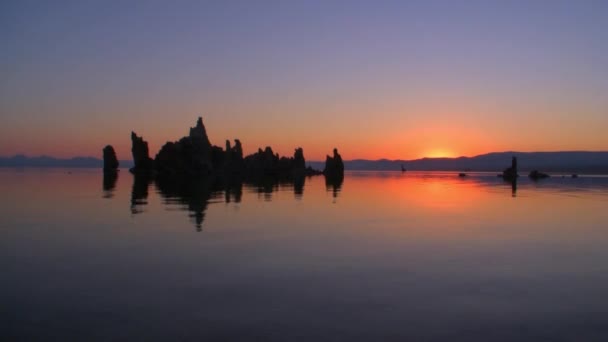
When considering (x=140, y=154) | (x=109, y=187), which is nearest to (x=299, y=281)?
(x=109, y=187)

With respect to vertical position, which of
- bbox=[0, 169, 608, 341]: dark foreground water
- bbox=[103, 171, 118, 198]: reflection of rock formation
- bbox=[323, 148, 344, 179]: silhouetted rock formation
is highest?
bbox=[323, 148, 344, 179]: silhouetted rock formation

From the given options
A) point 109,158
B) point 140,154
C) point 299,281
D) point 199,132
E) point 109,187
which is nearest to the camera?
point 299,281

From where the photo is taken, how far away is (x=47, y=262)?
1406 cm

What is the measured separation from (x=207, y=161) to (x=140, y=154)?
21835mm

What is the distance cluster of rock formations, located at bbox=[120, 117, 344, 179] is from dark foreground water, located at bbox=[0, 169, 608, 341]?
98.1 m

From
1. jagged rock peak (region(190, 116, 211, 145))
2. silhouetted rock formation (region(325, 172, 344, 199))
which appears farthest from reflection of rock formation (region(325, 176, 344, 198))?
jagged rock peak (region(190, 116, 211, 145))

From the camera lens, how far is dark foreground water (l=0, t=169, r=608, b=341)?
867 cm

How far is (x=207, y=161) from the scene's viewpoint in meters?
144

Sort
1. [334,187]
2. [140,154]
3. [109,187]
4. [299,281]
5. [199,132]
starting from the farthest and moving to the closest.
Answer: [199,132]
[140,154]
[334,187]
[109,187]
[299,281]

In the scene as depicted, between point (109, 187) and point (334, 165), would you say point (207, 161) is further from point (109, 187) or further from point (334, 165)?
point (109, 187)

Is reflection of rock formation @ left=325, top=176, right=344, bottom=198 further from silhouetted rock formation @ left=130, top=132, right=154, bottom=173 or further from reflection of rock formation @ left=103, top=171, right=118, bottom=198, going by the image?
silhouetted rock formation @ left=130, top=132, right=154, bottom=173

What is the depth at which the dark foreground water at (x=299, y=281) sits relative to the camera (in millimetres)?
8672

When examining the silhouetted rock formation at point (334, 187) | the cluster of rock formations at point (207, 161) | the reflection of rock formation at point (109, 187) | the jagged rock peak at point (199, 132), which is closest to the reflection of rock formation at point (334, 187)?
the silhouetted rock formation at point (334, 187)

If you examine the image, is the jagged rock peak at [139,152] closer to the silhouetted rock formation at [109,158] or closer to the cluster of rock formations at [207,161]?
the cluster of rock formations at [207,161]
